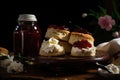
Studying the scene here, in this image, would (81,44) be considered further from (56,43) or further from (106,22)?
(106,22)

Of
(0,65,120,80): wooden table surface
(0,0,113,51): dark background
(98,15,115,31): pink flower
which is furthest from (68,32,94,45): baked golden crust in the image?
(0,0,113,51): dark background

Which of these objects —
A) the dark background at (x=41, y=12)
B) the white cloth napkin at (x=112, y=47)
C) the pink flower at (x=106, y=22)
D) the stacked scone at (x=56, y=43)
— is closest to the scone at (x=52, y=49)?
the stacked scone at (x=56, y=43)

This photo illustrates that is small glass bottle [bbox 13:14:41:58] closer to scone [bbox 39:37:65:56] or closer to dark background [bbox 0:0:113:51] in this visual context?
scone [bbox 39:37:65:56]

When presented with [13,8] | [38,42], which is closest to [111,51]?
[38,42]

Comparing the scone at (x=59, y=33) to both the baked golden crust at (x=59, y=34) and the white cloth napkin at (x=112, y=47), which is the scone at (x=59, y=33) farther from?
the white cloth napkin at (x=112, y=47)

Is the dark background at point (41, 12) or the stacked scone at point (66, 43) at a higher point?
the dark background at point (41, 12)
